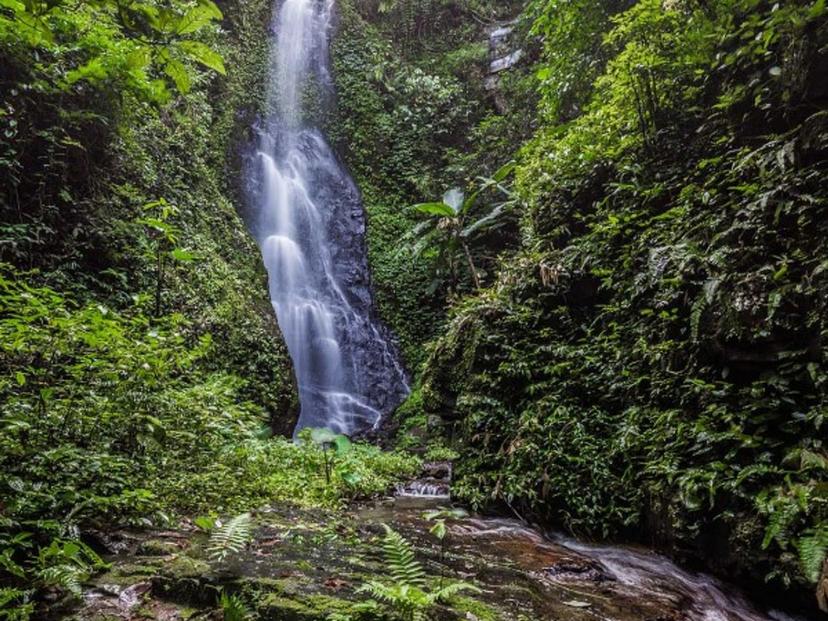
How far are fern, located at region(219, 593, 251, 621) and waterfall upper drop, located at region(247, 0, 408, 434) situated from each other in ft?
34.0

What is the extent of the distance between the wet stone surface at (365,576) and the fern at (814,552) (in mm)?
748

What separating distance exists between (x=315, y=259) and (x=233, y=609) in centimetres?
1423

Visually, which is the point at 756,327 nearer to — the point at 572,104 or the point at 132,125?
the point at 572,104

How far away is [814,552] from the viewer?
113 inches

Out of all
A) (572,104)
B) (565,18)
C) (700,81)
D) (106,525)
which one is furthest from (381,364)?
(106,525)

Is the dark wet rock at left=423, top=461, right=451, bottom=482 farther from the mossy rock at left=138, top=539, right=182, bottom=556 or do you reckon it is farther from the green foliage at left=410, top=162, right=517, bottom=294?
the mossy rock at left=138, top=539, right=182, bottom=556

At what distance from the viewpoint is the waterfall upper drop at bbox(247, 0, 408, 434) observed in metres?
13.8

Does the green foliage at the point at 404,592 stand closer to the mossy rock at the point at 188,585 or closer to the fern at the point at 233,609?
Answer: the fern at the point at 233,609

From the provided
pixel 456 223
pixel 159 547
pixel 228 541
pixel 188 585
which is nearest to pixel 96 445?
pixel 159 547

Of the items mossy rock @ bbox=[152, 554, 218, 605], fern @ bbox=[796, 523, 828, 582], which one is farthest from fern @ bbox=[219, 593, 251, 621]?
fern @ bbox=[796, 523, 828, 582]

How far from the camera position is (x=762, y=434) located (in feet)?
12.7

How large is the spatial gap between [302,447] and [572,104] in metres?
7.85

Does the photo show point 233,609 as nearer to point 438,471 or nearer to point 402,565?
point 402,565

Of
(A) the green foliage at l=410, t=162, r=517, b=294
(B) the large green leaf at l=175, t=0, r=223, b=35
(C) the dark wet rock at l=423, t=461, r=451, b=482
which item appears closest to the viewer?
(B) the large green leaf at l=175, t=0, r=223, b=35
